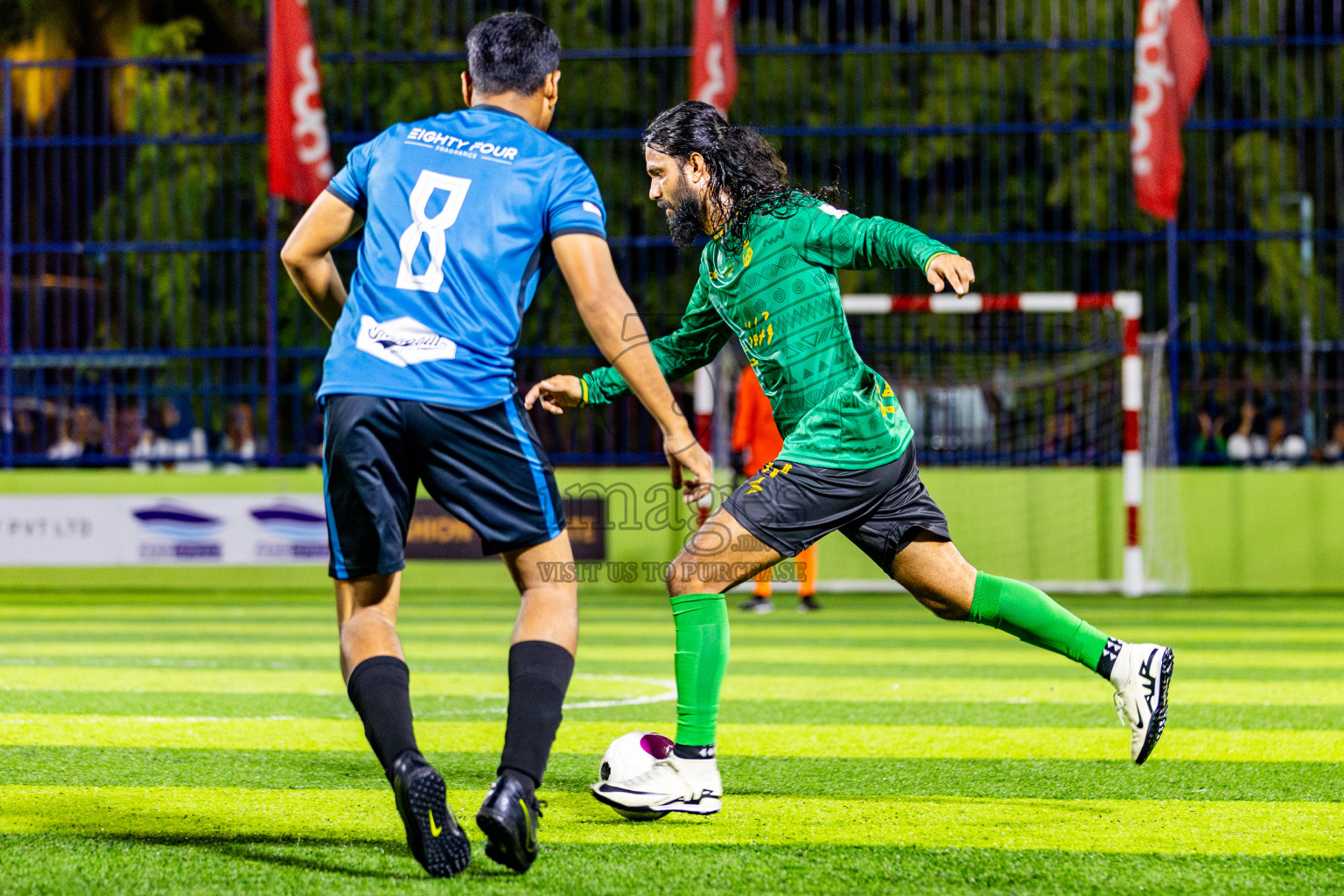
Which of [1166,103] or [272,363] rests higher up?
[1166,103]

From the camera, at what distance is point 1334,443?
14.1 meters

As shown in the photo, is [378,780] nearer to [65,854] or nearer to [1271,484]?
[65,854]

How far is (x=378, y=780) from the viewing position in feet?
15.3

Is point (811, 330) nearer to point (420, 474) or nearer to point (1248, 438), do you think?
point (420, 474)

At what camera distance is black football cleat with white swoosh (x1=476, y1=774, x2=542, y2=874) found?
3148mm

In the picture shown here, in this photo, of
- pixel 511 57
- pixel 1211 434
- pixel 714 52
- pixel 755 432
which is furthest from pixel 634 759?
pixel 1211 434

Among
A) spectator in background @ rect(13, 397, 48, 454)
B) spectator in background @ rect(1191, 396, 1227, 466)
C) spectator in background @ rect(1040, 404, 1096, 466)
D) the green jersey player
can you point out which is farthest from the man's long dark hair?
spectator in background @ rect(13, 397, 48, 454)

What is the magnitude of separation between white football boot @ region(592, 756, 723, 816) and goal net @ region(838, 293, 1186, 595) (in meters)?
9.72

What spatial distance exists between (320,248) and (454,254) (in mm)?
376

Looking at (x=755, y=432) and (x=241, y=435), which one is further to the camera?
(x=241, y=435)

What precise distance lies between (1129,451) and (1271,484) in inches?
65.8

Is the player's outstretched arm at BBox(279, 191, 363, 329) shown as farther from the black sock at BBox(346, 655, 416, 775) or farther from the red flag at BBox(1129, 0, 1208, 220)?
the red flag at BBox(1129, 0, 1208, 220)

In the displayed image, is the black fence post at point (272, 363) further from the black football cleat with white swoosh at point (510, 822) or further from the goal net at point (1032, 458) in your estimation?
the black football cleat with white swoosh at point (510, 822)

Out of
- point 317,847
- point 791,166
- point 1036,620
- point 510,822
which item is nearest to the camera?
point 510,822
